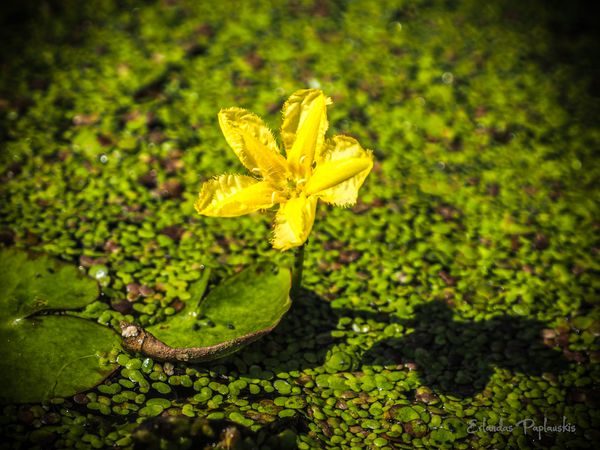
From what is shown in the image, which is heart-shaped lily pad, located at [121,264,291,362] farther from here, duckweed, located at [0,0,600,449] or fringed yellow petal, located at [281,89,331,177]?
fringed yellow petal, located at [281,89,331,177]

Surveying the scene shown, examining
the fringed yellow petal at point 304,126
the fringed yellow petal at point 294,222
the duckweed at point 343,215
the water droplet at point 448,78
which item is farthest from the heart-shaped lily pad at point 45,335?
the water droplet at point 448,78

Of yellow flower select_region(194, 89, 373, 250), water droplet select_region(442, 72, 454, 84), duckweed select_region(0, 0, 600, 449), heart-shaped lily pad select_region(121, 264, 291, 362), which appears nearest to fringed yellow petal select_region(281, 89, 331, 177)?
yellow flower select_region(194, 89, 373, 250)

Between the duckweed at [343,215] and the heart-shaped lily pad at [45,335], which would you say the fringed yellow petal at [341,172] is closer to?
the duckweed at [343,215]

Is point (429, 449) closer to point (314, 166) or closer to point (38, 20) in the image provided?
point (314, 166)

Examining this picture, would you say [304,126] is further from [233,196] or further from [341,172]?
[233,196]

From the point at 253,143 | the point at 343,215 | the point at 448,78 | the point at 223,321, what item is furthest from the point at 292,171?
the point at 448,78

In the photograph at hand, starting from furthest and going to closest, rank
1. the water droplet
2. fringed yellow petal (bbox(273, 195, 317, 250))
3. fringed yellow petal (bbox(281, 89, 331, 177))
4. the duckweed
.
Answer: the water droplet, the duckweed, fringed yellow petal (bbox(281, 89, 331, 177)), fringed yellow petal (bbox(273, 195, 317, 250))
